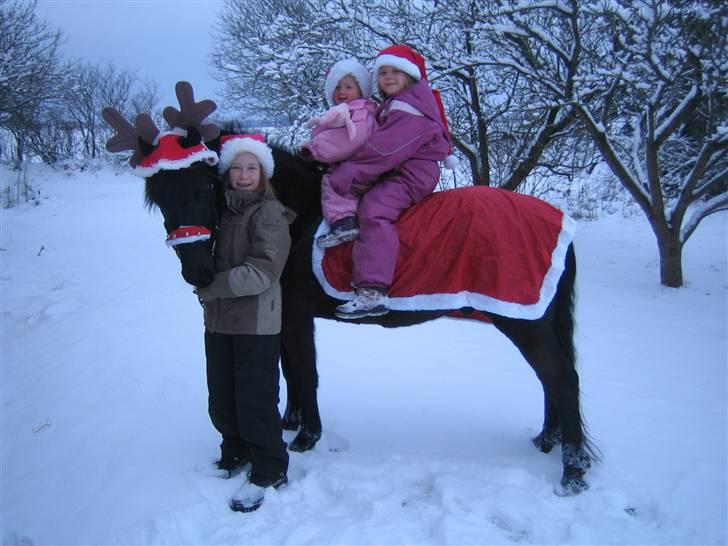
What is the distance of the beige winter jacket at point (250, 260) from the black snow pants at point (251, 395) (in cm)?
8

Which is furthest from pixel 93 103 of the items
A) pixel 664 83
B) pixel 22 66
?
pixel 664 83

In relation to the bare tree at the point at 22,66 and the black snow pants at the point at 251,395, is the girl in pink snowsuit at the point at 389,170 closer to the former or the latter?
the black snow pants at the point at 251,395

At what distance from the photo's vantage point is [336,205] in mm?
2230

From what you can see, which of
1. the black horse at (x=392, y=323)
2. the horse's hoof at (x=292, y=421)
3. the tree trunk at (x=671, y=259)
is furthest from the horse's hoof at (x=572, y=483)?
the tree trunk at (x=671, y=259)

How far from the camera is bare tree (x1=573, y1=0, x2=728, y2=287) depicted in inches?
176

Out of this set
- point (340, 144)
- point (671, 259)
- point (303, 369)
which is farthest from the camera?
point (671, 259)

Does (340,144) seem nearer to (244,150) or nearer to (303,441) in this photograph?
(244,150)

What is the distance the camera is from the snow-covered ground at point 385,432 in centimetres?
207

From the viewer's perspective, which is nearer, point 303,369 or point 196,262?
point 196,262

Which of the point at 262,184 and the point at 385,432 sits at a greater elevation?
→ the point at 262,184

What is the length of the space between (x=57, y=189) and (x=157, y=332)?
12.0 metres

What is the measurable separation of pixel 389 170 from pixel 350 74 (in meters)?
0.62

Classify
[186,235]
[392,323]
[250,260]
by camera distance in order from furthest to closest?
1. [392,323]
2. [250,260]
3. [186,235]

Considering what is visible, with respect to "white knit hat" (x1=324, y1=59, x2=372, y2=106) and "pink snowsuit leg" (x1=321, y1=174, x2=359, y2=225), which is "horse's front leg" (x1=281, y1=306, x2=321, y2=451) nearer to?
"pink snowsuit leg" (x1=321, y1=174, x2=359, y2=225)
